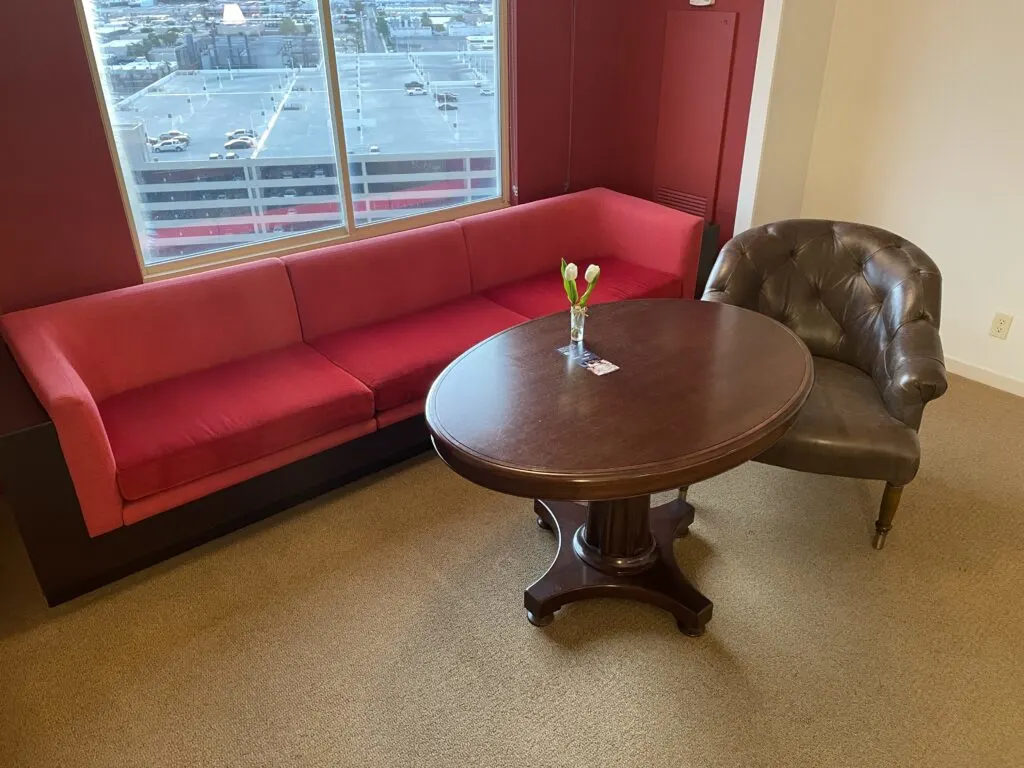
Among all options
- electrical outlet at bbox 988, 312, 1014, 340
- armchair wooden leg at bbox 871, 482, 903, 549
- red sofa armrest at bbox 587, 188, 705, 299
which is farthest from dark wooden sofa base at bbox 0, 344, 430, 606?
electrical outlet at bbox 988, 312, 1014, 340

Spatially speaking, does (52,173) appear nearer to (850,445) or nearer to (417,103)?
(417,103)

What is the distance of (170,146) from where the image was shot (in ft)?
8.94

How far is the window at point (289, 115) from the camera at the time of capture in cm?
262

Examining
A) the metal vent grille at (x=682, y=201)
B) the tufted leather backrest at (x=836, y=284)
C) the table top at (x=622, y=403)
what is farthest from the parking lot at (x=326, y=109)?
the tufted leather backrest at (x=836, y=284)

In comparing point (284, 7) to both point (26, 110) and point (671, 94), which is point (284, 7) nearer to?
point (26, 110)

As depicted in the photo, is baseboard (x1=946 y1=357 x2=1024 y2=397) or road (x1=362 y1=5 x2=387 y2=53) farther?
baseboard (x1=946 y1=357 x2=1024 y2=397)

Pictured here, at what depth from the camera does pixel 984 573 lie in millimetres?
2221

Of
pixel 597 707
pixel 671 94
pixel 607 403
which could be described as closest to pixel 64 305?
pixel 607 403

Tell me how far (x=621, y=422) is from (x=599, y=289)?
5.00ft

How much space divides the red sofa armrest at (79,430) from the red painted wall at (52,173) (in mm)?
412

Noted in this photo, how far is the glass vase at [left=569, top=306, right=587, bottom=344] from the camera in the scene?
2117 mm

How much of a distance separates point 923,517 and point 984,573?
270 mm

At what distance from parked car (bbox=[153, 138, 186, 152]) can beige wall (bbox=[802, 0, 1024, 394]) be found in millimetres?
2779

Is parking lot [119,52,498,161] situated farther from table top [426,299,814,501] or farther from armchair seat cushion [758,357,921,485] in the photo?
armchair seat cushion [758,357,921,485]
